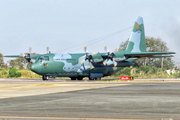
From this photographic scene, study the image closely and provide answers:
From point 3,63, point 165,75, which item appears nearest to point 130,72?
point 165,75

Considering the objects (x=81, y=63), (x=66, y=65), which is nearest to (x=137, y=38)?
(x=81, y=63)

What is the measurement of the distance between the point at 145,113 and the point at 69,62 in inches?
1388

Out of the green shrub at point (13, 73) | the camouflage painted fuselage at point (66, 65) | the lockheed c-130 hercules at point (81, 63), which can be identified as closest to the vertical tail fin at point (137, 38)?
the lockheed c-130 hercules at point (81, 63)

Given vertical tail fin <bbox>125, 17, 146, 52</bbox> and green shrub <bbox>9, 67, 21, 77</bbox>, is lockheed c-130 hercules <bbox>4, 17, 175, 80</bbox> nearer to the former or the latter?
vertical tail fin <bbox>125, 17, 146, 52</bbox>

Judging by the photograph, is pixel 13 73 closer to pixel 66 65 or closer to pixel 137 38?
pixel 66 65

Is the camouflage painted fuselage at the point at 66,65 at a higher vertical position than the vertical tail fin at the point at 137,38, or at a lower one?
lower

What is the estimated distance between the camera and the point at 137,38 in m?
53.9

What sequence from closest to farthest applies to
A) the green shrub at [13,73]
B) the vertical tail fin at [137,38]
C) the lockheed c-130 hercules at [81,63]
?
the lockheed c-130 hercules at [81,63]
the vertical tail fin at [137,38]
the green shrub at [13,73]

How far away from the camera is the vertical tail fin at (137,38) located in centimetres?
5347

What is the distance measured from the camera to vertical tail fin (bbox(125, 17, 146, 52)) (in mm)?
53469

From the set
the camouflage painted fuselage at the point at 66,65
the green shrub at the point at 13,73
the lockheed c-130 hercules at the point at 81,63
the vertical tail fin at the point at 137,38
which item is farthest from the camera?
the green shrub at the point at 13,73

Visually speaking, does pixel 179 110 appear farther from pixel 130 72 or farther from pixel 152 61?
pixel 152 61

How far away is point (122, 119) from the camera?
9.63 metres

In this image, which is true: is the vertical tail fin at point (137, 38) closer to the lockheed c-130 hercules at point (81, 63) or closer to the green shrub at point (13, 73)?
the lockheed c-130 hercules at point (81, 63)
